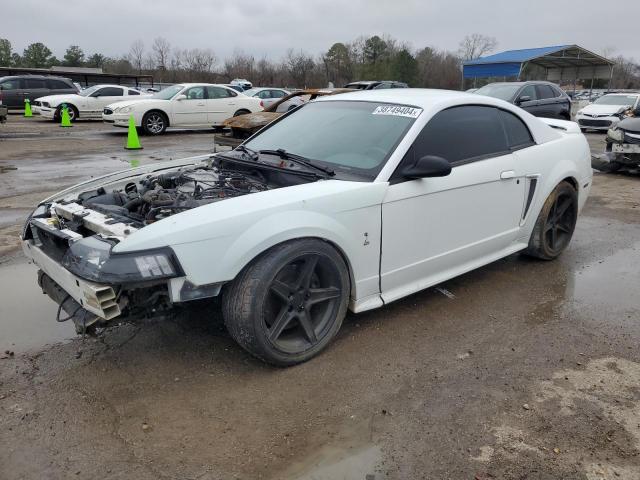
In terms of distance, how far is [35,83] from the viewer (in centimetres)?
2272

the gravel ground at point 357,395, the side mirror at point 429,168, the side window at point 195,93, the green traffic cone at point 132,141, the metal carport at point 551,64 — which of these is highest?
the metal carport at point 551,64

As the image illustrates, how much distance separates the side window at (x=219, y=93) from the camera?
17.0 m

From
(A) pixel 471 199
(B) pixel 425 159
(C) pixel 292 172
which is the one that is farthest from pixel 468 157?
(C) pixel 292 172

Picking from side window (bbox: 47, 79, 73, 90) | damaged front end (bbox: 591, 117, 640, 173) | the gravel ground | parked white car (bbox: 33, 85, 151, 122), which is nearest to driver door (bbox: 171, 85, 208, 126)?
parked white car (bbox: 33, 85, 151, 122)

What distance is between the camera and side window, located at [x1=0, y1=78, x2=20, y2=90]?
74.0 feet

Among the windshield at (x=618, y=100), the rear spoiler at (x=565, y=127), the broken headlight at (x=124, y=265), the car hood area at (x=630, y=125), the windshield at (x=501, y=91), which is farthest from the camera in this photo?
the windshield at (x=618, y=100)

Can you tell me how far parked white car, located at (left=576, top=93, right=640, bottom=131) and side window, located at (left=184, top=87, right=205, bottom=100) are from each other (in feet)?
45.2

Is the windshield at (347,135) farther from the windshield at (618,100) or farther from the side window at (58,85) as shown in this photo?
the side window at (58,85)

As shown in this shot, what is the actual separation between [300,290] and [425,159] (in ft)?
3.82

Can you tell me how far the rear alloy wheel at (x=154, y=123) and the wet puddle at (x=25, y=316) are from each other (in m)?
12.2

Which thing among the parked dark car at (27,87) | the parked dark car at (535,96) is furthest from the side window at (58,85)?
the parked dark car at (535,96)

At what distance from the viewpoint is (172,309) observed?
297cm

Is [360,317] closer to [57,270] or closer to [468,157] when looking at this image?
[468,157]

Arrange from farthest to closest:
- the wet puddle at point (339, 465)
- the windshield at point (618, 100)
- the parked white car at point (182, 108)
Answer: the windshield at point (618, 100), the parked white car at point (182, 108), the wet puddle at point (339, 465)
